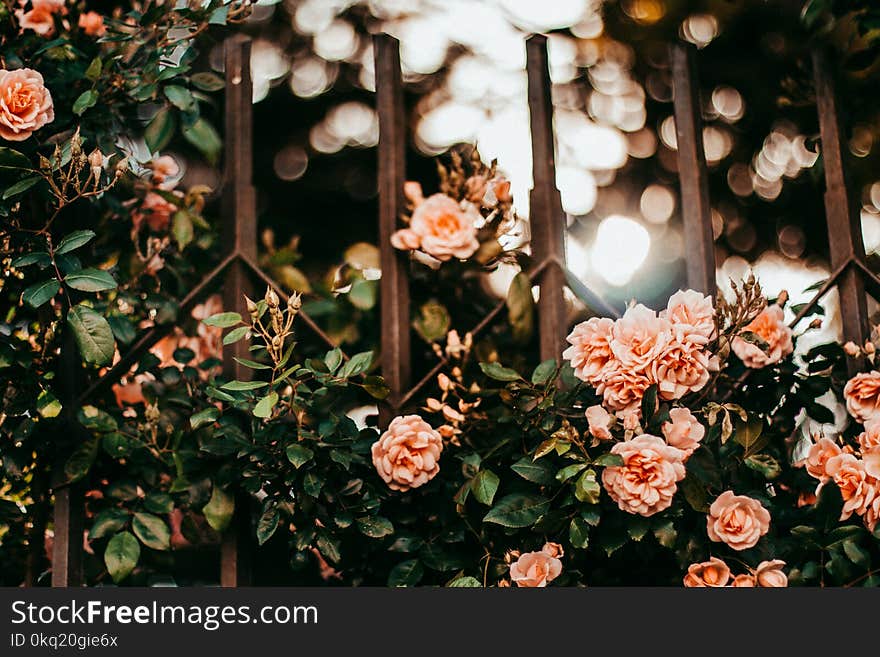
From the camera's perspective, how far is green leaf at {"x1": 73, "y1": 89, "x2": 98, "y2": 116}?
4.31 ft

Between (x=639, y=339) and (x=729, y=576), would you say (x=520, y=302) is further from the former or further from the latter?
(x=729, y=576)

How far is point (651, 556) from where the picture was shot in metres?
1.24

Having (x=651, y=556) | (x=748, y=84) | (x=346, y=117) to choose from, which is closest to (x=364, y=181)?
(x=346, y=117)

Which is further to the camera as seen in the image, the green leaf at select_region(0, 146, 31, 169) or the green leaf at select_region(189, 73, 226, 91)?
the green leaf at select_region(189, 73, 226, 91)

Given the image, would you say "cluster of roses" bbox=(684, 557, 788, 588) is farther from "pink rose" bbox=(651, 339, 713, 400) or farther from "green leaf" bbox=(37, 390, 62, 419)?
"green leaf" bbox=(37, 390, 62, 419)

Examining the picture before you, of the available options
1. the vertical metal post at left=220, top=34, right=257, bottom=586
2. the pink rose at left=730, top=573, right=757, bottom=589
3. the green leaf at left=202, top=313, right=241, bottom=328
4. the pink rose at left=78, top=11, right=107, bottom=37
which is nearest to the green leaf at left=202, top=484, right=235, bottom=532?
the vertical metal post at left=220, top=34, right=257, bottom=586

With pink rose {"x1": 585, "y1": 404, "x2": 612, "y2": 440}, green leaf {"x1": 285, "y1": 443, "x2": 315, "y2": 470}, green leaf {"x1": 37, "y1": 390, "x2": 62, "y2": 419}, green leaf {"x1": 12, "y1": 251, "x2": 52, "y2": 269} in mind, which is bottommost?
green leaf {"x1": 285, "y1": 443, "x2": 315, "y2": 470}

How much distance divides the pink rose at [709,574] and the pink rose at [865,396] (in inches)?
12.4

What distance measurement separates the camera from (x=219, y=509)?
1.29 metres

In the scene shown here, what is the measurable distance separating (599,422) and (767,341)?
0.34m

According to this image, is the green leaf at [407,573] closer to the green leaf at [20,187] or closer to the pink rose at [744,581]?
the pink rose at [744,581]

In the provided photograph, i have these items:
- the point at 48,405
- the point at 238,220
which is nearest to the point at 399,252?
the point at 238,220

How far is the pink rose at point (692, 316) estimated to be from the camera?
1176mm

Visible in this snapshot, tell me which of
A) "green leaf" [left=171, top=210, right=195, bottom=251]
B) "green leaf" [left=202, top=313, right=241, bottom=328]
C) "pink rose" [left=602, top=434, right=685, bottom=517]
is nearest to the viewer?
"pink rose" [left=602, top=434, right=685, bottom=517]
